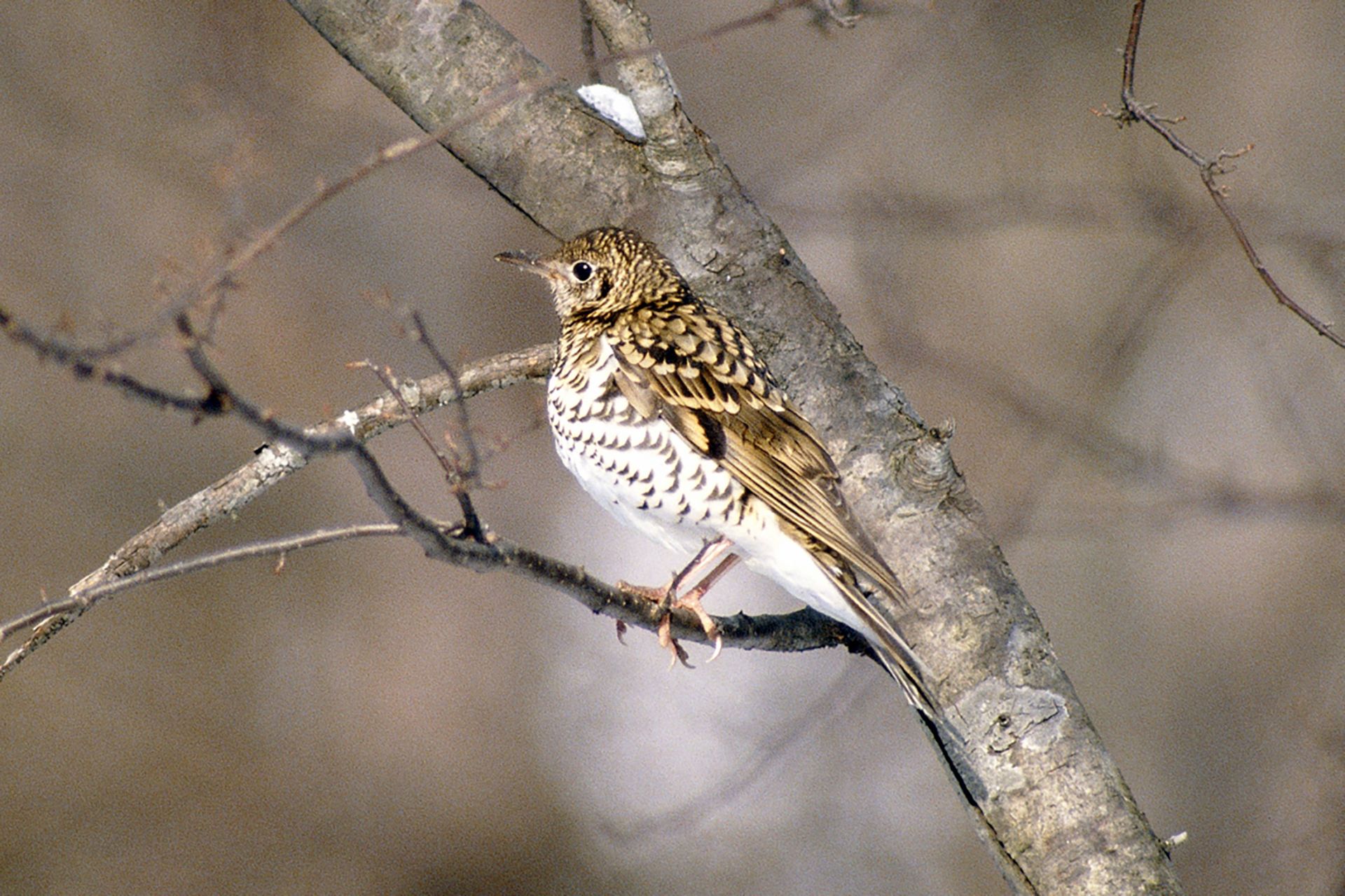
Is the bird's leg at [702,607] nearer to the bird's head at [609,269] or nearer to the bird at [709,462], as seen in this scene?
the bird at [709,462]

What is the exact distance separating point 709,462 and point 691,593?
0.33 metres

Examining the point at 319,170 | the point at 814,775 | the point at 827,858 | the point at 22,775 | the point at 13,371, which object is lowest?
the point at 827,858

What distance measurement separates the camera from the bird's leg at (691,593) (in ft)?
8.55

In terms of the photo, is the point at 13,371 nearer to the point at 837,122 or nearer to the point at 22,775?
the point at 22,775

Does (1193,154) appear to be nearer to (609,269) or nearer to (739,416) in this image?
(739,416)

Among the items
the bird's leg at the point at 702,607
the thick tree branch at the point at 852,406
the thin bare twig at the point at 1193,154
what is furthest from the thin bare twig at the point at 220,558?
the thin bare twig at the point at 1193,154

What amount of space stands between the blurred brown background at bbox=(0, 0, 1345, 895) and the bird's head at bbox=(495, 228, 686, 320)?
1.84 meters

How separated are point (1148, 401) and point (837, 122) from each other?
97.5 inches

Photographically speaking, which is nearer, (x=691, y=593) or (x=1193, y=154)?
(x=1193, y=154)

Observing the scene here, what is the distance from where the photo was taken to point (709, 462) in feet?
8.99

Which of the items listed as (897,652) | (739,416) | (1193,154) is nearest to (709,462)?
(739,416)

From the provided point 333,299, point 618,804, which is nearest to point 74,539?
point 333,299

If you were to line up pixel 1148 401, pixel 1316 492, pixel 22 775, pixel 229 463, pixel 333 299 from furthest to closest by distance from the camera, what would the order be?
pixel 1148 401
pixel 333 299
pixel 229 463
pixel 22 775
pixel 1316 492

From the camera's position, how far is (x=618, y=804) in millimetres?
5949
